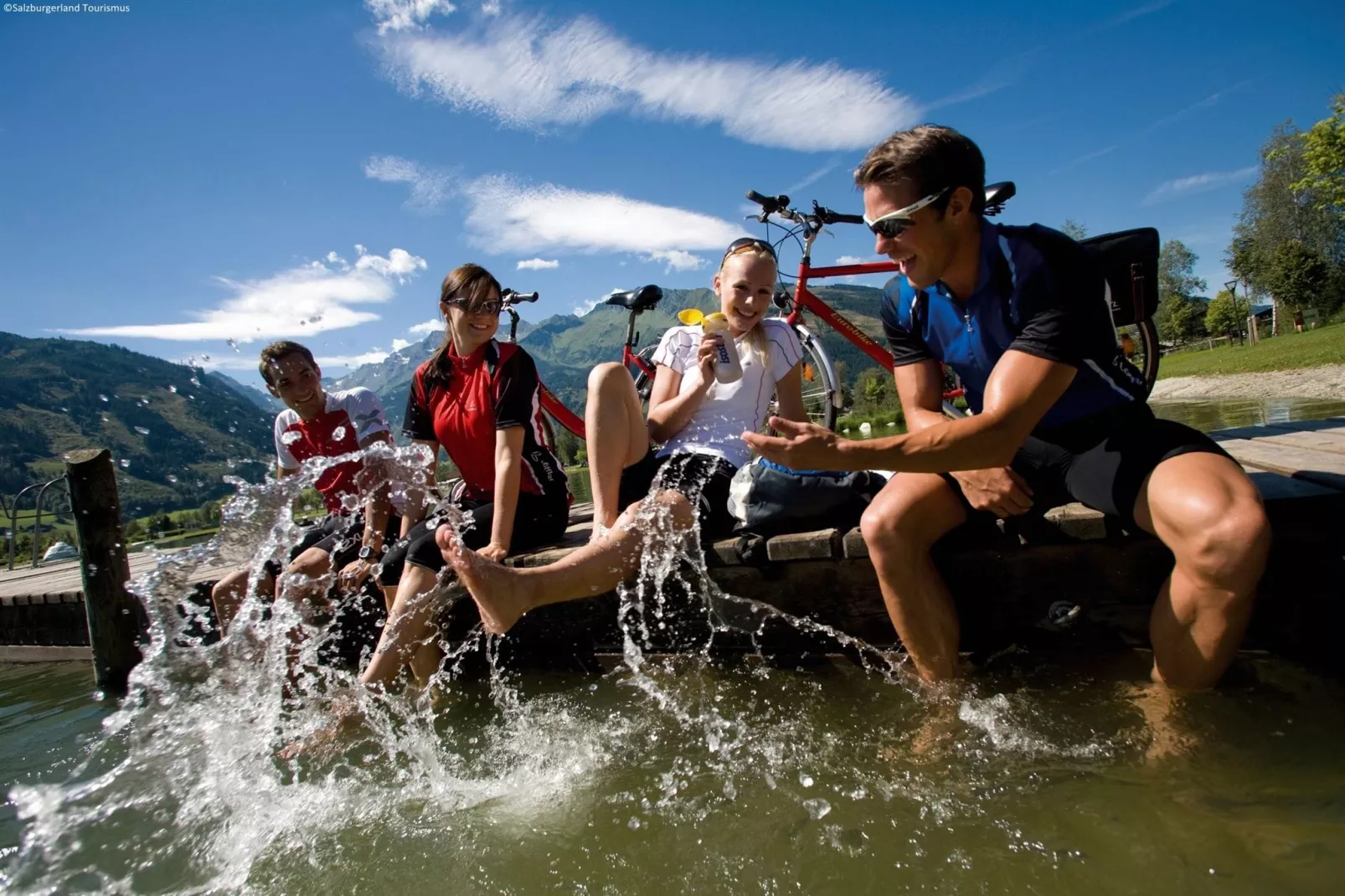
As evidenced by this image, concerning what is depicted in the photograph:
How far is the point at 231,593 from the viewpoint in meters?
4.62

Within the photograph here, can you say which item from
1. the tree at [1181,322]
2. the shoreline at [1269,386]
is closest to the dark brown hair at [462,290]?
the shoreline at [1269,386]

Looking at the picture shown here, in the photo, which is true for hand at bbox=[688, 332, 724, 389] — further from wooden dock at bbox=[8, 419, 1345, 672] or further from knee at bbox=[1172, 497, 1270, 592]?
knee at bbox=[1172, 497, 1270, 592]

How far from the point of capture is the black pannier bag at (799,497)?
123 inches

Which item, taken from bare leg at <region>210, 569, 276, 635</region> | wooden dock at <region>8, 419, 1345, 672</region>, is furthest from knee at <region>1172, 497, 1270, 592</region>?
bare leg at <region>210, 569, 276, 635</region>

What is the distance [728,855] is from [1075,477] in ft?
5.42

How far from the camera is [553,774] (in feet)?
8.22

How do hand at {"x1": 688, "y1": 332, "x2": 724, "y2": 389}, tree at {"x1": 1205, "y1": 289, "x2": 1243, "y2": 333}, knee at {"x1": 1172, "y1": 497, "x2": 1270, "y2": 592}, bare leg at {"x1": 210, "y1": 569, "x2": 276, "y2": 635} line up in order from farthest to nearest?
tree at {"x1": 1205, "y1": 289, "x2": 1243, "y2": 333}, bare leg at {"x1": 210, "y1": 569, "x2": 276, "y2": 635}, hand at {"x1": 688, "y1": 332, "x2": 724, "y2": 389}, knee at {"x1": 1172, "y1": 497, "x2": 1270, "y2": 592}

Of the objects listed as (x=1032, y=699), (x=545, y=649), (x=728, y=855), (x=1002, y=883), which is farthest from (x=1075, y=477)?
(x=545, y=649)

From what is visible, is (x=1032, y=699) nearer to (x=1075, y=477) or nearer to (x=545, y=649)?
(x=1075, y=477)

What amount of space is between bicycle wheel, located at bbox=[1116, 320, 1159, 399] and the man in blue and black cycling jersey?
2.34 feet

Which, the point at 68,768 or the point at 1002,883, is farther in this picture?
the point at 68,768

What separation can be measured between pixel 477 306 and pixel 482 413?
54 cm

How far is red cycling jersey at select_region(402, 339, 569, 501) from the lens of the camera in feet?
11.8

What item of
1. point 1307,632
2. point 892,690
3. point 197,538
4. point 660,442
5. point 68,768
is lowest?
point 68,768
